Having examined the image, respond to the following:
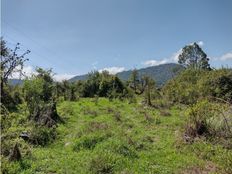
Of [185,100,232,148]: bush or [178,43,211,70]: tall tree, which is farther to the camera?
[178,43,211,70]: tall tree

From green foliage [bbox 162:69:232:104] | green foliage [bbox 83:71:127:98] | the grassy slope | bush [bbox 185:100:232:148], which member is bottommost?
the grassy slope

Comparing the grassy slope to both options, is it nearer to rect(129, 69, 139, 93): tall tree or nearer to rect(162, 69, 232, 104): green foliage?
rect(162, 69, 232, 104): green foliage

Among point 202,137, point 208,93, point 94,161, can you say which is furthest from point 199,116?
point 208,93

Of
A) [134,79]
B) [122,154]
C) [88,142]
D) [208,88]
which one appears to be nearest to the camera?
[122,154]

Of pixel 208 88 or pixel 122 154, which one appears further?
pixel 208 88

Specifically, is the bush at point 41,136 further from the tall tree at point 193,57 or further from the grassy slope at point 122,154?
the tall tree at point 193,57

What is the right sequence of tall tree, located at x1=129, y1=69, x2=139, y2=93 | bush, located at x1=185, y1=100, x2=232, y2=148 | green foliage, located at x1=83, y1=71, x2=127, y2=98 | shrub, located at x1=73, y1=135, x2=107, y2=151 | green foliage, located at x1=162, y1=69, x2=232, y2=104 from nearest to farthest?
shrub, located at x1=73, y1=135, x2=107, y2=151, bush, located at x1=185, y1=100, x2=232, y2=148, green foliage, located at x1=162, y1=69, x2=232, y2=104, green foliage, located at x1=83, y1=71, x2=127, y2=98, tall tree, located at x1=129, y1=69, x2=139, y2=93

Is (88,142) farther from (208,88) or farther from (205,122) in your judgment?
(208,88)

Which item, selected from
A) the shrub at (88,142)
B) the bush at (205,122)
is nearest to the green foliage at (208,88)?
the bush at (205,122)

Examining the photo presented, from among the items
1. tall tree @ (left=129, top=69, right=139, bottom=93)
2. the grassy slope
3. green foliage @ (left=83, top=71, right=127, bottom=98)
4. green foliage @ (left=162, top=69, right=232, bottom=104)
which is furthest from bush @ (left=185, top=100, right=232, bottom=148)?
tall tree @ (left=129, top=69, right=139, bottom=93)

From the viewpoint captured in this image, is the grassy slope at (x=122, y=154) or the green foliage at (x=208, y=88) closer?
the grassy slope at (x=122, y=154)

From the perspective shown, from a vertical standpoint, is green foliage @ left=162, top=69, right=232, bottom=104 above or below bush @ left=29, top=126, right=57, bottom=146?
above

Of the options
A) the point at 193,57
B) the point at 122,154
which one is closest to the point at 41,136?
the point at 122,154

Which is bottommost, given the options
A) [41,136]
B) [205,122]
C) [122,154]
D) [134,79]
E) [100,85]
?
[122,154]
